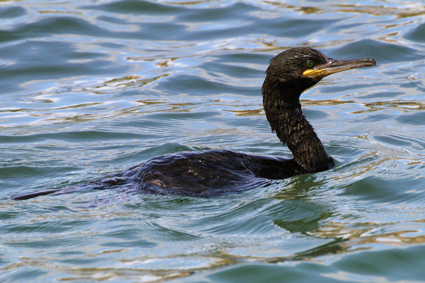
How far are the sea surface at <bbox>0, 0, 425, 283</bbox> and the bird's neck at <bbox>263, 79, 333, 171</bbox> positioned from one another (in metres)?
0.23

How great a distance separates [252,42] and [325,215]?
332 inches

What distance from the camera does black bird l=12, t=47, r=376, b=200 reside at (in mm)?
5500

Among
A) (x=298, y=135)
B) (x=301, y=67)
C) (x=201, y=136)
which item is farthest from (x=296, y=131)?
(x=201, y=136)

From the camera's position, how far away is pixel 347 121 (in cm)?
886

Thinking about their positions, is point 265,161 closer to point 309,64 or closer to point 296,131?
point 296,131

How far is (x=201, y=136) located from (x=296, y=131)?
212 cm

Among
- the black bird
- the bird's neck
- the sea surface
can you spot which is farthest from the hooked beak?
the sea surface

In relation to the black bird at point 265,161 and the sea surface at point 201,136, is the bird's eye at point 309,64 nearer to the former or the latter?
the black bird at point 265,161

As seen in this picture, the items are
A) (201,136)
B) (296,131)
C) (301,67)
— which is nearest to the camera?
(301,67)

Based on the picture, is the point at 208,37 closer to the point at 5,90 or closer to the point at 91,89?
the point at 91,89

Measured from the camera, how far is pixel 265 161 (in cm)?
609

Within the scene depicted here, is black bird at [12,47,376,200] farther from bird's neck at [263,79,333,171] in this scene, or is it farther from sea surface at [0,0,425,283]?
sea surface at [0,0,425,283]

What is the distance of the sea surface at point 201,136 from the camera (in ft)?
13.5

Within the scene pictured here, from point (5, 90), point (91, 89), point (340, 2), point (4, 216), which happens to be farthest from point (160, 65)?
point (4, 216)
